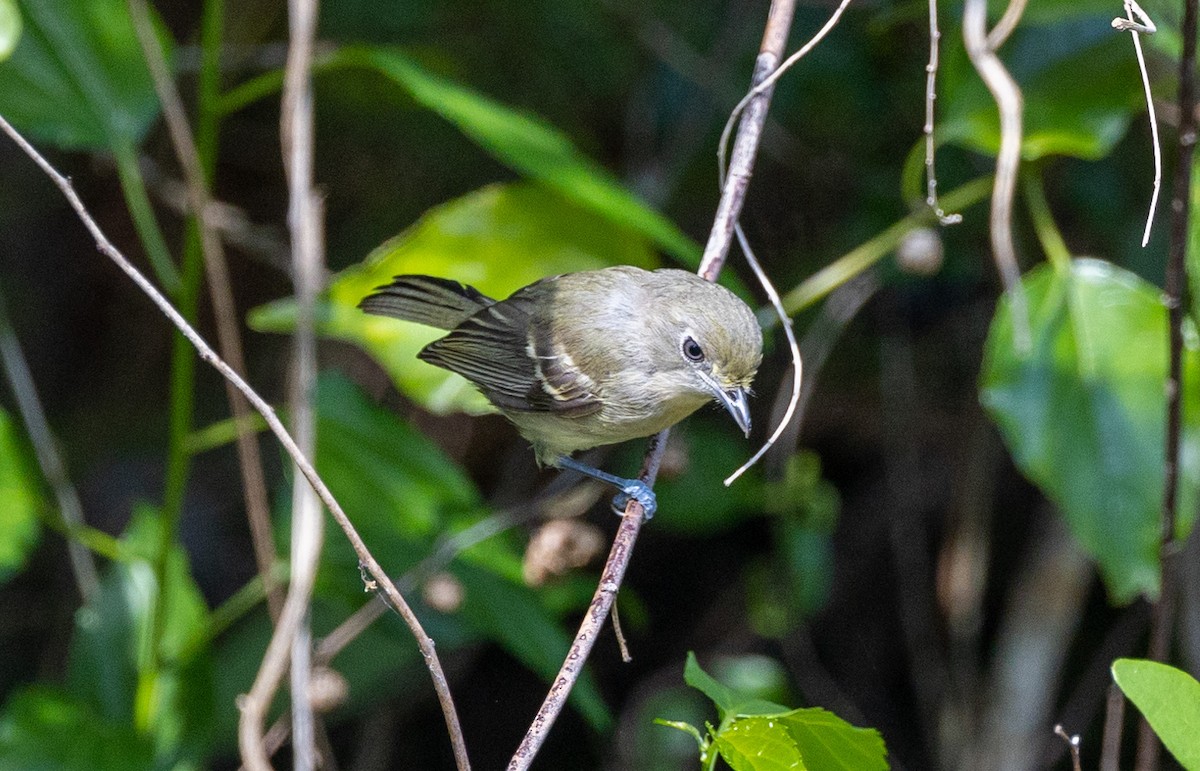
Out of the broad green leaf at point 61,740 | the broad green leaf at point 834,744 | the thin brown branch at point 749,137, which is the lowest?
the broad green leaf at point 61,740

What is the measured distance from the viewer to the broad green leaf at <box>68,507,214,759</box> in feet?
9.04

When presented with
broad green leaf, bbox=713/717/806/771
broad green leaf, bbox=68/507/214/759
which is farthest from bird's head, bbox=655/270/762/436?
broad green leaf, bbox=68/507/214/759

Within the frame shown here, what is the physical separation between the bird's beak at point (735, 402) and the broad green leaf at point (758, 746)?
0.93m

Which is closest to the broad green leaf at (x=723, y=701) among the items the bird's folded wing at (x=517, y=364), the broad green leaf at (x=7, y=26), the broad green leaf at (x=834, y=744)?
the broad green leaf at (x=834, y=744)

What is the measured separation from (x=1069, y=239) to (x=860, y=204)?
68cm

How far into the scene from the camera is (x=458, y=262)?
2838 mm

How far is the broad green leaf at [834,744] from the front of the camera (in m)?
1.55

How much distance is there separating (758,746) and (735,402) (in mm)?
1026

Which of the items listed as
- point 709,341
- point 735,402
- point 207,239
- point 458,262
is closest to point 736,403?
point 735,402

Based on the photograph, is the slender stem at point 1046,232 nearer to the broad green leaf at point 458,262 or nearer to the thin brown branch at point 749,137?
the thin brown branch at point 749,137

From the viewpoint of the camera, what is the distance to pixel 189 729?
9.11 ft

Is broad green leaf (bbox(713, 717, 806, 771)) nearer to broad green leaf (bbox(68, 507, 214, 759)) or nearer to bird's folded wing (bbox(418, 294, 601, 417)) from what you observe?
bird's folded wing (bbox(418, 294, 601, 417))

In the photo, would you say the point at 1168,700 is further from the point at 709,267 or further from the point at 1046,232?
the point at 1046,232

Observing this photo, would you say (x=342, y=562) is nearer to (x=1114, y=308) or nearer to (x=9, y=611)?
(x=1114, y=308)
